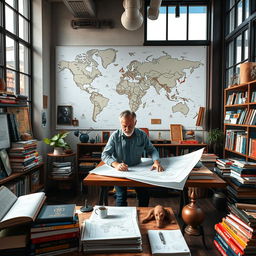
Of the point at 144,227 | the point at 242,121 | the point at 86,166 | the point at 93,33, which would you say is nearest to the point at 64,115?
the point at 86,166

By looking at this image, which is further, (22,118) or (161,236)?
(22,118)

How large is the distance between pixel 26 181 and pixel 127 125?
6.05 feet

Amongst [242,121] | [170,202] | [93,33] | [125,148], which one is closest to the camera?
[125,148]

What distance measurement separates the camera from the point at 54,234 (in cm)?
107

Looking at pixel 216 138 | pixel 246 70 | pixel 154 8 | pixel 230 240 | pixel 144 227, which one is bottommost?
pixel 230 240

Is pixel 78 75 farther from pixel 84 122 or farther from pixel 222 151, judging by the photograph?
pixel 222 151

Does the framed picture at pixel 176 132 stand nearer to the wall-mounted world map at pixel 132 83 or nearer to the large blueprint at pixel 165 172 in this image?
the wall-mounted world map at pixel 132 83

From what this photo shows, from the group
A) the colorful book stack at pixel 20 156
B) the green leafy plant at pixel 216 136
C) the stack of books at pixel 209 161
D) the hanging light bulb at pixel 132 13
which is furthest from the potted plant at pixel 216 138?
→ the colorful book stack at pixel 20 156

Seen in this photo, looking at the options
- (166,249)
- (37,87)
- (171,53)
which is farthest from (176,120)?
(166,249)

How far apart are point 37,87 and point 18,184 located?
179cm

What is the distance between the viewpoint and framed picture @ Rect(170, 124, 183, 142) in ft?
13.4

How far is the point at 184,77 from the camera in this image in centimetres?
415

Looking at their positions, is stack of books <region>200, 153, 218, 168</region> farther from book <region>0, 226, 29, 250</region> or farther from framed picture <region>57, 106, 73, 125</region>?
framed picture <region>57, 106, 73, 125</region>

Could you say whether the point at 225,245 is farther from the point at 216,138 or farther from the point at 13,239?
the point at 216,138
